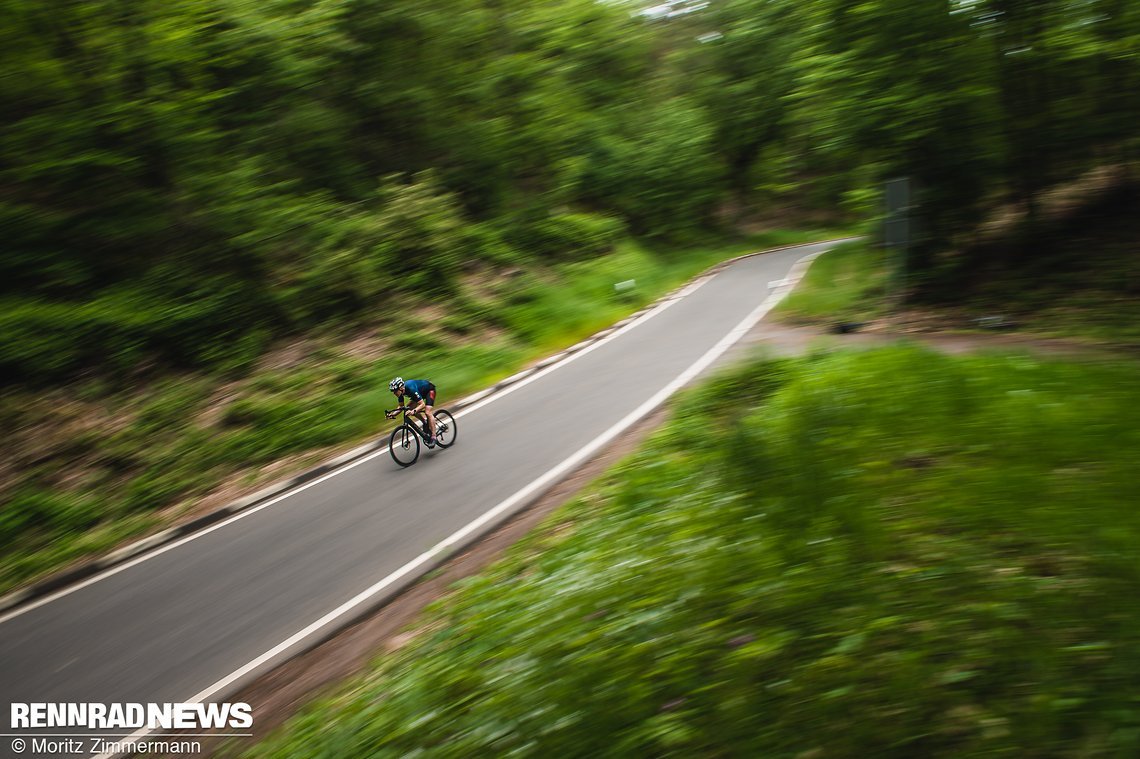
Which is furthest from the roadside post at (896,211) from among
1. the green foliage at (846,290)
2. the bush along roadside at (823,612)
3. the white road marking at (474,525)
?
the white road marking at (474,525)

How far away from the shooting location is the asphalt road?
6.26 meters

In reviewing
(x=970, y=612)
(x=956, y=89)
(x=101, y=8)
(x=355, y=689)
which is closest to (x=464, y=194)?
(x=101, y=8)

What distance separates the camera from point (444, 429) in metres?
10.7

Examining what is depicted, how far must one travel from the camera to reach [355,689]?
5.37 m

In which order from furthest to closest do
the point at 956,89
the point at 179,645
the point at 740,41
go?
the point at 740,41 < the point at 956,89 < the point at 179,645

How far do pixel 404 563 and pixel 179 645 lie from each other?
2222mm

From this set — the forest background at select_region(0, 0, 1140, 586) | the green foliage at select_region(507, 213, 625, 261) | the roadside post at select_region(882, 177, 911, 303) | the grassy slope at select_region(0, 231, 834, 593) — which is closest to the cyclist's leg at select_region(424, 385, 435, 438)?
the grassy slope at select_region(0, 231, 834, 593)

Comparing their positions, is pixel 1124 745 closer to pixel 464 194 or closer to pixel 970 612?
pixel 970 612

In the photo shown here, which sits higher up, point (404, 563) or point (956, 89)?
point (956, 89)

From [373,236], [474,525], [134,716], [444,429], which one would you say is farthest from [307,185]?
[134,716]

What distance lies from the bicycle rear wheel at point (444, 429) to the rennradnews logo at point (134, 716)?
5.41 metres

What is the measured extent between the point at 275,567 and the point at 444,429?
11.6ft

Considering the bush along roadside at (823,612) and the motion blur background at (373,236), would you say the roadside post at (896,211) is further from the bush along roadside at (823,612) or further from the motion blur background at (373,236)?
the bush along roadside at (823,612)

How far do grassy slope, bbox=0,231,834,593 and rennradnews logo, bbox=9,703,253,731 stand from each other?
3.79m
